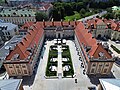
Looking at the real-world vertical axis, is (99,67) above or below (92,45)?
below

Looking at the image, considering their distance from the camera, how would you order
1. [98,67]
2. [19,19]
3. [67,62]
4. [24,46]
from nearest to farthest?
[98,67] < [24,46] < [67,62] < [19,19]

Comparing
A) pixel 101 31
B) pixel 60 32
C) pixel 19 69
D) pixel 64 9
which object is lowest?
pixel 19 69

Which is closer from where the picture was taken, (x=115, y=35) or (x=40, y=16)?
(x=115, y=35)

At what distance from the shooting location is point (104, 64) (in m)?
61.9

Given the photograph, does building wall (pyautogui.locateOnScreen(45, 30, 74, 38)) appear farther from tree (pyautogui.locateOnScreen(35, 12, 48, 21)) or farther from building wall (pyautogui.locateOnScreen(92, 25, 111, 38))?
tree (pyautogui.locateOnScreen(35, 12, 48, 21))

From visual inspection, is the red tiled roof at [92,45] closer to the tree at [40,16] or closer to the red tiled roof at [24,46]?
the red tiled roof at [24,46]

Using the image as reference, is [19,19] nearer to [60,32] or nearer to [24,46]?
[60,32]

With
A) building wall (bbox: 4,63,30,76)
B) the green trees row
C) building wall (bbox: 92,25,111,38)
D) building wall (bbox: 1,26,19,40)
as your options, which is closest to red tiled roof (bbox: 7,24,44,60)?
building wall (bbox: 4,63,30,76)

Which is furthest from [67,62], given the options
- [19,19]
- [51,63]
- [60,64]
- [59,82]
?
[19,19]

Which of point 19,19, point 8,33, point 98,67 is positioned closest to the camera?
point 98,67

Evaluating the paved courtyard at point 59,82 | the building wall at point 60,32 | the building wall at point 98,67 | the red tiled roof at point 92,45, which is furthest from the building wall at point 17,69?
the building wall at point 60,32

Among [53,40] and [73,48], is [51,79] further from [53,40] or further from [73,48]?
[53,40]

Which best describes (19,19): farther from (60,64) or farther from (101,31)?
(101,31)

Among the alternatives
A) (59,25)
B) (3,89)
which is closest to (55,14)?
(59,25)
